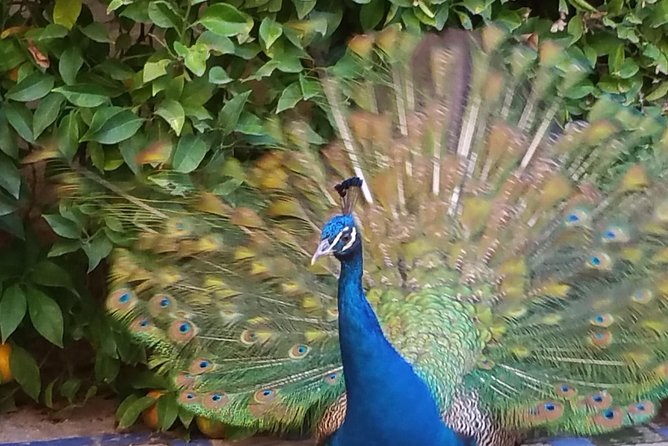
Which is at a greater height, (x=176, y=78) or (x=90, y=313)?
(x=176, y=78)

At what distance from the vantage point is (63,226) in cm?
203

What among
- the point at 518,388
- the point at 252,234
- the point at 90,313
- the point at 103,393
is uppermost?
the point at 252,234

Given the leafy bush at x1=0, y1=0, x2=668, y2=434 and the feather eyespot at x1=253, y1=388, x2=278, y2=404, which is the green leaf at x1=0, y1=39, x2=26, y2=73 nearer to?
the leafy bush at x1=0, y1=0, x2=668, y2=434

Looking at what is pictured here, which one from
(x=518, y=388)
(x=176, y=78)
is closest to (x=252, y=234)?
(x=176, y=78)

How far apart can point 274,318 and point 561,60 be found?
0.82 metres

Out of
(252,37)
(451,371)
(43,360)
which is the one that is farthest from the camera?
(43,360)

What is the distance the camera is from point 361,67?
2027mm

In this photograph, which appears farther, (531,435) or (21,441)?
(21,441)

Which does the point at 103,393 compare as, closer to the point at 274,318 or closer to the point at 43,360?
the point at 43,360

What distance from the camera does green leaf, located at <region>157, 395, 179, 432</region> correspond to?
7.48ft

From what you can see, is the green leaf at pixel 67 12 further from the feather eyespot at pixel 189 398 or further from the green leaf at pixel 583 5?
the green leaf at pixel 583 5

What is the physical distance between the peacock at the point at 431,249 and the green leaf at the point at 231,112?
83mm

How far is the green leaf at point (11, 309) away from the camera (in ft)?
7.04

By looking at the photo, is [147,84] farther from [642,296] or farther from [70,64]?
[642,296]
